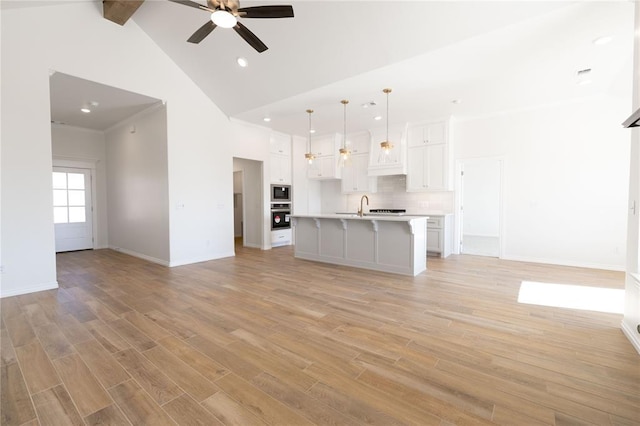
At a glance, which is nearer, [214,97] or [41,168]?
[41,168]

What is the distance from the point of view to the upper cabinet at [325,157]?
7.64 metres

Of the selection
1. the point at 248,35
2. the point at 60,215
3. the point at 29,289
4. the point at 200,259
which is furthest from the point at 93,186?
the point at 248,35

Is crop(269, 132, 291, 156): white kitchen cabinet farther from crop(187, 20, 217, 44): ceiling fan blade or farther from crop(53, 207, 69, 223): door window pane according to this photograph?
crop(53, 207, 69, 223): door window pane

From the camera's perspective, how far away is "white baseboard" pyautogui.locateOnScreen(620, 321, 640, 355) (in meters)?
2.18

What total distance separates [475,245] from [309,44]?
6653 millimetres

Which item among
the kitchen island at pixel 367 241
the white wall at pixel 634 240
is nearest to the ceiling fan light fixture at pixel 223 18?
the kitchen island at pixel 367 241

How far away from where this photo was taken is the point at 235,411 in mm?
1563

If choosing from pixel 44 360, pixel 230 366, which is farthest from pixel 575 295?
pixel 44 360

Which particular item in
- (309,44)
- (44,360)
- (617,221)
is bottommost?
(44,360)

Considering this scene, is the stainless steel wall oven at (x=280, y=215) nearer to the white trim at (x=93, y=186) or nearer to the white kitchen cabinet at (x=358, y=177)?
the white kitchen cabinet at (x=358, y=177)

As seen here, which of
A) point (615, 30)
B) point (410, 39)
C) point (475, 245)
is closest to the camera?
point (615, 30)

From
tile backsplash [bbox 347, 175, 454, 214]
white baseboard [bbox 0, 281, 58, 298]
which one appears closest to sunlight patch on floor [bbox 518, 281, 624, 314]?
tile backsplash [bbox 347, 175, 454, 214]

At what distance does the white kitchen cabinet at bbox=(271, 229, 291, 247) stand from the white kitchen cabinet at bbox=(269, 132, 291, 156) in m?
2.08

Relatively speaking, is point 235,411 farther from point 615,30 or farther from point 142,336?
point 615,30
